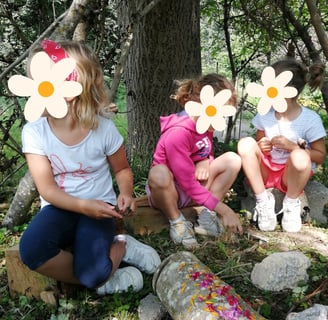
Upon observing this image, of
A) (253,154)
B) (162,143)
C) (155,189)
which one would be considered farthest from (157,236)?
(253,154)

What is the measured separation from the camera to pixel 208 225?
270 cm

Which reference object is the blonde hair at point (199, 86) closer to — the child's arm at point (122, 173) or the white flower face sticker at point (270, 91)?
the child's arm at point (122, 173)

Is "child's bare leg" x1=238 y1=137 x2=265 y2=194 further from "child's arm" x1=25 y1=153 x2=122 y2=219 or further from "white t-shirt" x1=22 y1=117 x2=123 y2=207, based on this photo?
"child's arm" x1=25 y1=153 x2=122 y2=219

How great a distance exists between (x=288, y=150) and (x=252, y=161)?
22cm

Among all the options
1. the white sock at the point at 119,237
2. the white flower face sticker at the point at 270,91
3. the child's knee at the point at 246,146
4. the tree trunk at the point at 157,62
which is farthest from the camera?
the tree trunk at the point at 157,62

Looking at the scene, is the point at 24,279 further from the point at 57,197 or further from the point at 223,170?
the point at 223,170

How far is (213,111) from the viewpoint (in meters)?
1.65

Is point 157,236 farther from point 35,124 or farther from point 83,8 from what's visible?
point 83,8

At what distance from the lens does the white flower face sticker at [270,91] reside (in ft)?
5.33

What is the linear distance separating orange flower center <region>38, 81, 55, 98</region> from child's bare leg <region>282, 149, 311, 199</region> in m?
1.66

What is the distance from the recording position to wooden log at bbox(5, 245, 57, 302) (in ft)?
7.08

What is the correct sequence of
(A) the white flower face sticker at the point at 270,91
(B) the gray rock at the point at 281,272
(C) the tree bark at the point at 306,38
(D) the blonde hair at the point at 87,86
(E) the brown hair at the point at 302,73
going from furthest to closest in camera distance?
1. (C) the tree bark at the point at 306,38
2. (E) the brown hair at the point at 302,73
3. (B) the gray rock at the point at 281,272
4. (D) the blonde hair at the point at 87,86
5. (A) the white flower face sticker at the point at 270,91

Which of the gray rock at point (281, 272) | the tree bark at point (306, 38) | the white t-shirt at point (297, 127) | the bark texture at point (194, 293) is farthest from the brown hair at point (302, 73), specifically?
the bark texture at point (194, 293)

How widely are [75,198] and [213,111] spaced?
75 centimetres
